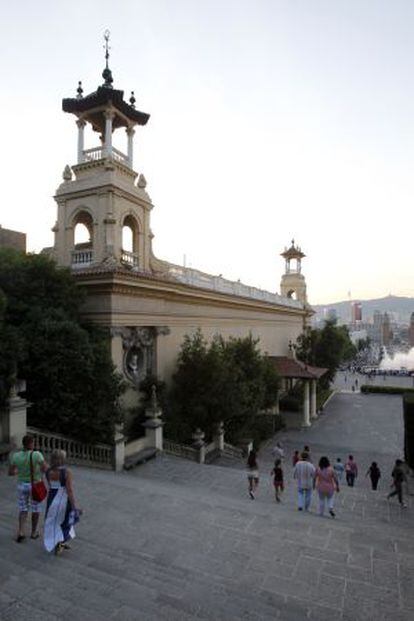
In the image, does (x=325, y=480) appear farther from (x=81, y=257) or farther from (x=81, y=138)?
(x=81, y=138)

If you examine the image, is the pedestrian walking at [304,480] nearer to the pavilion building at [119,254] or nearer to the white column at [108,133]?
the pavilion building at [119,254]

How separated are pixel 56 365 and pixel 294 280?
1516 inches

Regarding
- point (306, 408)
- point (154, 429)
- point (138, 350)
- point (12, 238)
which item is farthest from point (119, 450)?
point (12, 238)

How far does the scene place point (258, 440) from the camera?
25.8 meters

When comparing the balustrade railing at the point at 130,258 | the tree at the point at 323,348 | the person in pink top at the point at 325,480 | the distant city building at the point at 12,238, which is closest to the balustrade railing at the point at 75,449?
the person in pink top at the point at 325,480

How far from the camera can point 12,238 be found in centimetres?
3272

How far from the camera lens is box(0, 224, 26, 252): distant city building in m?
31.6

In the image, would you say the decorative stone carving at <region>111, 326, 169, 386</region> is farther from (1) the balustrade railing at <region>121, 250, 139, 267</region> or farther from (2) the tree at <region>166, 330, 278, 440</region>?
(1) the balustrade railing at <region>121, 250, 139, 267</region>

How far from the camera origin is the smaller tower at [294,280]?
47938mm

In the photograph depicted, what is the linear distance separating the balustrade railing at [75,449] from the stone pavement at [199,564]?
77.0 inches

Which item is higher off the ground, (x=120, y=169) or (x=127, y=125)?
(x=127, y=125)

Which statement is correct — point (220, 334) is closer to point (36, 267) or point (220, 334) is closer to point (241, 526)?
point (36, 267)

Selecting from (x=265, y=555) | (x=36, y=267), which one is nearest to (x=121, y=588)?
(x=265, y=555)

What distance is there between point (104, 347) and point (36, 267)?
3465mm
